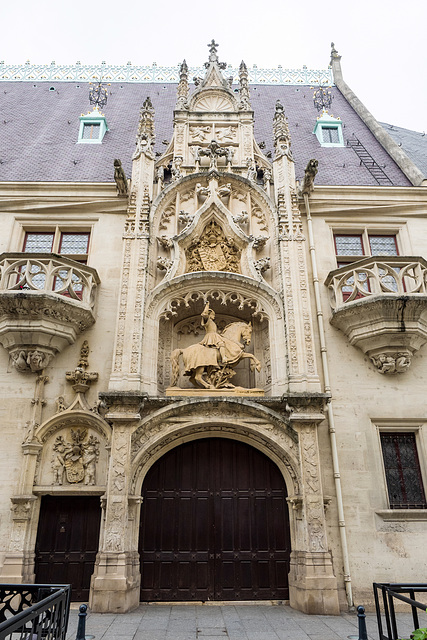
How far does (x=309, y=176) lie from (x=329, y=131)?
6.21 metres

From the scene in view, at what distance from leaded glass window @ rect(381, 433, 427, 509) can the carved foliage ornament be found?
641 centimetres

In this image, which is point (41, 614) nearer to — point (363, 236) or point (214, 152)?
point (363, 236)

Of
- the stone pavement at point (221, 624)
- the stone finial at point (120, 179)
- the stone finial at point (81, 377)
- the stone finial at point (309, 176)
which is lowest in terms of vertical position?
the stone pavement at point (221, 624)

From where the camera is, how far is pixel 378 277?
1055 centimetres

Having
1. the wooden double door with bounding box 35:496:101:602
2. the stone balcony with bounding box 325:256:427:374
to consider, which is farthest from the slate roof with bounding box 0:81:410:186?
the wooden double door with bounding box 35:496:101:602

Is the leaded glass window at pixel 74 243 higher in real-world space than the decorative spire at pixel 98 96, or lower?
lower

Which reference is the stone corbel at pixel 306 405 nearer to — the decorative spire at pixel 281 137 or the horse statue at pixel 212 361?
the horse statue at pixel 212 361

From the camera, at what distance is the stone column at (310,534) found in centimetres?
796

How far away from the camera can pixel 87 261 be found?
39.1 ft

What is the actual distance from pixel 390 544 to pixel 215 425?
4278 mm

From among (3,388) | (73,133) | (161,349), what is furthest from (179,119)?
(3,388)

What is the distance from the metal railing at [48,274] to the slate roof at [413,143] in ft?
37.1

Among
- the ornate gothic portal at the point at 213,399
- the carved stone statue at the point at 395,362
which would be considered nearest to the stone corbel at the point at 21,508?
the ornate gothic portal at the point at 213,399

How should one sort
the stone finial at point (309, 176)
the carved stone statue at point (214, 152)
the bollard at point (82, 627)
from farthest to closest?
the carved stone statue at point (214, 152) → the stone finial at point (309, 176) → the bollard at point (82, 627)
